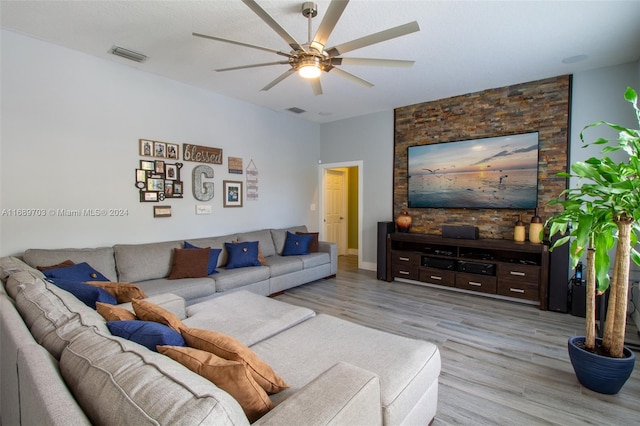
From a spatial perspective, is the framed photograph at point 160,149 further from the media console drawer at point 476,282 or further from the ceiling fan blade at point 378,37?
the media console drawer at point 476,282

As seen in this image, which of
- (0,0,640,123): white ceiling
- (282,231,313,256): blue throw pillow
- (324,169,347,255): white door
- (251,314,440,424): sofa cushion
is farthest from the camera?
(324,169,347,255): white door

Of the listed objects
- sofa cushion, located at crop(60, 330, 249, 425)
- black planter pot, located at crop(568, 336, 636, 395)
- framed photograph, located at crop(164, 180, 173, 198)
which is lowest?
black planter pot, located at crop(568, 336, 636, 395)

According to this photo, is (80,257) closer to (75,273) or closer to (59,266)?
(59,266)

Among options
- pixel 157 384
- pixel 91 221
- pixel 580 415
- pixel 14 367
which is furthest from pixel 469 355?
pixel 91 221

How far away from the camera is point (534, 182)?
14.0ft

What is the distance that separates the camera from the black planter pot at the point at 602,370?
2.09 meters

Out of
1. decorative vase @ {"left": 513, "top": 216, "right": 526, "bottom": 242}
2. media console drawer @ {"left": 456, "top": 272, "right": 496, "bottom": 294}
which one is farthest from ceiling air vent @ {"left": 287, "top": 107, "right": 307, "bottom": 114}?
decorative vase @ {"left": 513, "top": 216, "right": 526, "bottom": 242}

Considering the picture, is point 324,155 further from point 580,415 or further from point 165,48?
point 580,415

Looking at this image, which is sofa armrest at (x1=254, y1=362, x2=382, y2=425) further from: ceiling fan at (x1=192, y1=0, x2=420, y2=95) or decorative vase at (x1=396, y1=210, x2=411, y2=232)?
decorative vase at (x1=396, y1=210, x2=411, y2=232)

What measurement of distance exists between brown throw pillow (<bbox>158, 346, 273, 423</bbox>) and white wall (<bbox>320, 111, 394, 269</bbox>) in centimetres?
485

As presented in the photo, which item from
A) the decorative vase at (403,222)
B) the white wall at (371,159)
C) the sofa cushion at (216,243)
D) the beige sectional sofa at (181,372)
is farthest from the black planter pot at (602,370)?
the sofa cushion at (216,243)

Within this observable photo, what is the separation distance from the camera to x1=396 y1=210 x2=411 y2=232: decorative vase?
5.25 metres

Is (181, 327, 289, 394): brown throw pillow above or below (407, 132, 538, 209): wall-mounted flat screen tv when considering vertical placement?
below

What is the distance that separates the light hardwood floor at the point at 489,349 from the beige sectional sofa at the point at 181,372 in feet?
2.04
